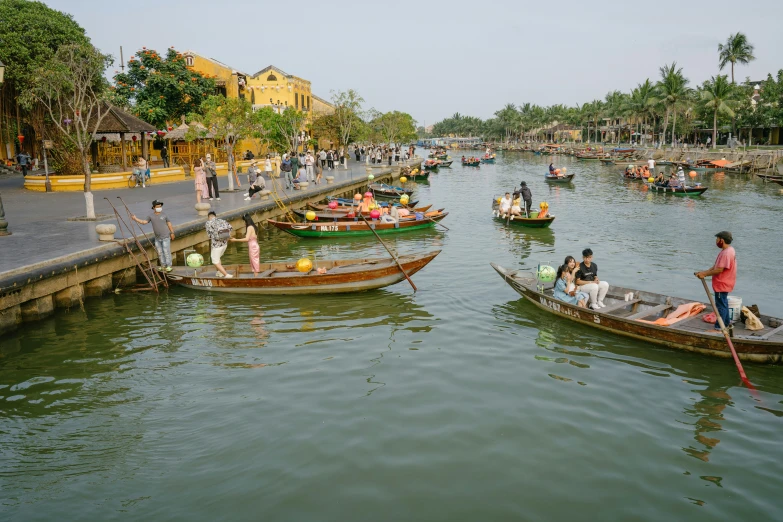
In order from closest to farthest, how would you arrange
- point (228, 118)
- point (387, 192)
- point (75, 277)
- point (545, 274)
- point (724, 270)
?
point (724, 270)
point (545, 274)
point (75, 277)
point (228, 118)
point (387, 192)

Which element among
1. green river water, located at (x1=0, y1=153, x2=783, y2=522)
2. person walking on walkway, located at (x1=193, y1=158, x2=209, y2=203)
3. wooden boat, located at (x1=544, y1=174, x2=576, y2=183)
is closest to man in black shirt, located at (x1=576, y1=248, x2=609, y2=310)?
green river water, located at (x1=0, y1=153, x2=783, y2=522)

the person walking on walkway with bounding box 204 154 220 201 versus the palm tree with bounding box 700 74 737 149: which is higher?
the palm tree with bounding box 700 74 737 149

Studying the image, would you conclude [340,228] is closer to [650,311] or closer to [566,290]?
[566,290]

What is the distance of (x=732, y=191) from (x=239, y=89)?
38.8 m

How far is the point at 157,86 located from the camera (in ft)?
133

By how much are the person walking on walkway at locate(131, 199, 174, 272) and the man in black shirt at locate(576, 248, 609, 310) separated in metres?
10.3

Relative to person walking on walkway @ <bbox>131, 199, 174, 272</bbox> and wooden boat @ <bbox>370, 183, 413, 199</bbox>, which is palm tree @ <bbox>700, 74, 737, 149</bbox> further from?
person walking on walkway @ <bbox>131, 199, 174, 272</bbox>

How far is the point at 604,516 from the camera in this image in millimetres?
6422

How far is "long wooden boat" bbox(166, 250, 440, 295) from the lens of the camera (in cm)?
1459

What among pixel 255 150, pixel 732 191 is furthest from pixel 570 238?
pixel 255 150

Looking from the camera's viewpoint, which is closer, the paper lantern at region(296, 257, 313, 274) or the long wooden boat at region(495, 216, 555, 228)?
the paper lantern at region(296, 257, 313, 274)

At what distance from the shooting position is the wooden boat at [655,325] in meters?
9.94

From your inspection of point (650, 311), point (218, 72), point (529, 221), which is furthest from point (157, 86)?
point (650, 311)

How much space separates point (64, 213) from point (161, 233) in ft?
23.8
